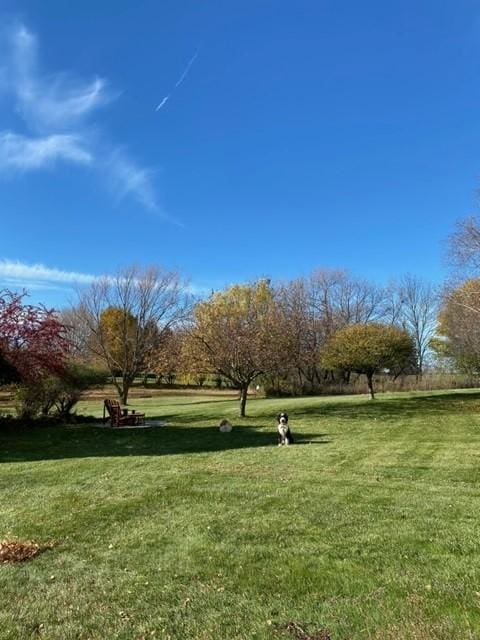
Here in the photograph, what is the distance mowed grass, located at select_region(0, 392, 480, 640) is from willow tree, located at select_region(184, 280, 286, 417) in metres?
9.27

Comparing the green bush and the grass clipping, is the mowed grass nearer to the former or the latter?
the grass clipping

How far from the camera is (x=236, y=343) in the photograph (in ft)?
67.6

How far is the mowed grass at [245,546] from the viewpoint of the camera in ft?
11.8

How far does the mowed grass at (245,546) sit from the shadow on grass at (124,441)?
4.72ft

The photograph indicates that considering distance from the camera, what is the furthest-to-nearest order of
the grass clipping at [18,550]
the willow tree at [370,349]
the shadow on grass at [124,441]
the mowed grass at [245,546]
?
1. the willow tree at [370,349]
2. the shadow on grass at [124,441]
3. the grass clipping at [18,550]
4. the mowed grass at [245,546]

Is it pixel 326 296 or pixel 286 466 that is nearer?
pixel 286 466

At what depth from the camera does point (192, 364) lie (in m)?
21.3

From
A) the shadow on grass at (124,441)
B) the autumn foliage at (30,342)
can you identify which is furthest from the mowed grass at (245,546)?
the autumn foliage at (30,342)

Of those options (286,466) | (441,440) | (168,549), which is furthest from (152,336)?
(168,549)

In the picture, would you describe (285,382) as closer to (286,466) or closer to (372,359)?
(372,359)

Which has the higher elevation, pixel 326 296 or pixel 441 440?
pixel 326 296

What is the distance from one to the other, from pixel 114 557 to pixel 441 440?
36.7ft

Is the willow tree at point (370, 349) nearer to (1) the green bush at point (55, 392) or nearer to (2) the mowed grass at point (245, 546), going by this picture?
(1) the green bush at point (55, 392)

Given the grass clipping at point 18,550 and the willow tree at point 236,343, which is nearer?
the grass clipping at point 18,550
